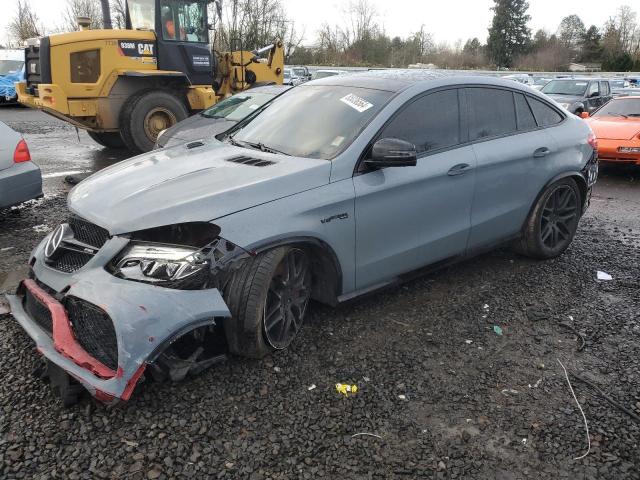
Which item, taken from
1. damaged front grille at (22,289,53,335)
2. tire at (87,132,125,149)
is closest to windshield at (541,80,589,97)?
tire at (87,132,125,149)

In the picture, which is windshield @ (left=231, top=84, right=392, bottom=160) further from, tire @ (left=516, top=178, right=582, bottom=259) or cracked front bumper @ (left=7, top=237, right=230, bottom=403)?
tire @ (left=516, top=178, right=582, bottom=259)

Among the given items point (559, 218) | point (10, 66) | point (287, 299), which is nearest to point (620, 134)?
point (559, 218)

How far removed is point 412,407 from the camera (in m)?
2.88

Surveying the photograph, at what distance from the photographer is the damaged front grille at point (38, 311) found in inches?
114

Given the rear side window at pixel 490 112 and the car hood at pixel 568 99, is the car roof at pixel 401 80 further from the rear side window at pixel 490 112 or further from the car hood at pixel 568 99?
the car hood at pixel 568 99

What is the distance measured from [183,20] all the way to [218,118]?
152 inches

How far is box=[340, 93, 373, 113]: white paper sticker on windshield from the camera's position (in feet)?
12.3

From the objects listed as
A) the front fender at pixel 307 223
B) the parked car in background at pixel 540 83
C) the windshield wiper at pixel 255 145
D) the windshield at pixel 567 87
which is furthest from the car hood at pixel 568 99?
the front fender at pixel 307 223

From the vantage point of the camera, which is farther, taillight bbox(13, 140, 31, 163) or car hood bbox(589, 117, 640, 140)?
car hood bbox(589, 117, 640, 140)

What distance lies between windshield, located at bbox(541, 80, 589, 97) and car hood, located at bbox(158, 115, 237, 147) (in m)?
12.0

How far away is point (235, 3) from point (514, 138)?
3245cm

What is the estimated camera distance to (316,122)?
383 centimetres

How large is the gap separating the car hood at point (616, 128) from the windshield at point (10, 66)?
66.0 ft

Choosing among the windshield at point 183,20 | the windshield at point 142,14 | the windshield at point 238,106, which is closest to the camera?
the windshield at point 238,106
